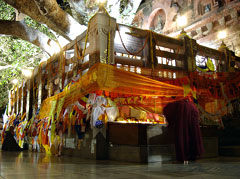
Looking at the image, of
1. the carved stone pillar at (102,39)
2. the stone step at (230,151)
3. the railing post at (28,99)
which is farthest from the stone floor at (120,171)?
the railing post at (28,99)

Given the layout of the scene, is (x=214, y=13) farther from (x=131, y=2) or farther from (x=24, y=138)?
(x=24, y=138)

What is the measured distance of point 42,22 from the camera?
37.2 feet

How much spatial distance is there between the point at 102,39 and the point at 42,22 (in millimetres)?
5622

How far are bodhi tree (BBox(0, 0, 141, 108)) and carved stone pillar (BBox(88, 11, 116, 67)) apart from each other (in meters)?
4.21

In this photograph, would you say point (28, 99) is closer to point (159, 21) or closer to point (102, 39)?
point (102, 39)

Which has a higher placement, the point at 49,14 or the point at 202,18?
the point at 202,18

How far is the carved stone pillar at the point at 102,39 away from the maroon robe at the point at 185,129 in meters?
2.35

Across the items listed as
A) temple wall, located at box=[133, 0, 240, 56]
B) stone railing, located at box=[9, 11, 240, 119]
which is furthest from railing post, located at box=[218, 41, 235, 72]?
temple wall, located at box=[133, 0, 240, 56]

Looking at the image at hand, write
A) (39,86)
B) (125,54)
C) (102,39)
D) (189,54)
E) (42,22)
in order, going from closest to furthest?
1. (102,39)
2. (125,54)
3. (189,54)
4. (42,22)
5. (39,86)

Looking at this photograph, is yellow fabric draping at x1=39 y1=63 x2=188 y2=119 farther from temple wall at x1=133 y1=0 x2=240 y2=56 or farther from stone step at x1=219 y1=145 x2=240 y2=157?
temple wall at x1=133 y1=0 x2=240 y2=56

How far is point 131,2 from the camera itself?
47.2 ft

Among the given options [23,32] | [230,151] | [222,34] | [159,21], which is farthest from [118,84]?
[159,21]

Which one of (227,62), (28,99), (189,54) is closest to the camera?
(189,54)

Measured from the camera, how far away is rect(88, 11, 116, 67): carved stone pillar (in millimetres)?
6965
